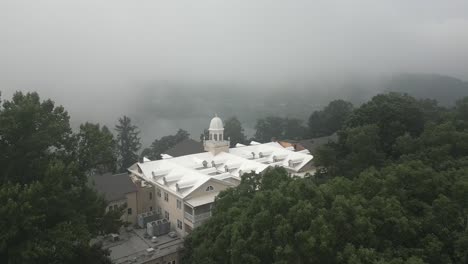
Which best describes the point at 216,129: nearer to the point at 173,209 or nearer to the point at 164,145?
the point at 173,209

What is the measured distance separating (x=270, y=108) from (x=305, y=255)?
16566cm

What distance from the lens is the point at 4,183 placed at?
59.9ft

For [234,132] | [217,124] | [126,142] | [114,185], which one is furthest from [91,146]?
[234,132]

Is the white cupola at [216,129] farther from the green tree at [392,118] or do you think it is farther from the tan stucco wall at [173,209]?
the green tree at [392,118]

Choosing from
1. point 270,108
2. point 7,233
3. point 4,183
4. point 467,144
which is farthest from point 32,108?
point 270,108

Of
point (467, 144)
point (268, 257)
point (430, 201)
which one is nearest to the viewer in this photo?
point (268, 257)

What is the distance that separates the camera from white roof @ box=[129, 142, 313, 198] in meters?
37.5

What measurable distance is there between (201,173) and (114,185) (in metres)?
8.54

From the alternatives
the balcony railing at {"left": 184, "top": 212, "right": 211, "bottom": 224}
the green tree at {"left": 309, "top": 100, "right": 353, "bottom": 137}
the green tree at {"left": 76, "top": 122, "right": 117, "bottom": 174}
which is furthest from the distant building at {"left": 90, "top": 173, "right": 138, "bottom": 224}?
the green tree at {"left": 309, "top": 100, "right": 353, "bottom": 137}

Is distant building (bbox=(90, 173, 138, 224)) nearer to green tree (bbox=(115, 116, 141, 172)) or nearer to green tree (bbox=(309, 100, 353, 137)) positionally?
green tree (bbox=(115, 116, 141, 172))

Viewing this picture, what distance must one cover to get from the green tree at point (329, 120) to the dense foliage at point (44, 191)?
186 feet

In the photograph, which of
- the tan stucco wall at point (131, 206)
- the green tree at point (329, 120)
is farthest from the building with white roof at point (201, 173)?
the green tree at point (329, 120)

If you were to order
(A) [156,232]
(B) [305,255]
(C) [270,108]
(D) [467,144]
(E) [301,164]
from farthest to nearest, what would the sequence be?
(C) [270,108] → (E) [301,164] → (A) [156,232] → (D) [467,144] → (B) [305,255]

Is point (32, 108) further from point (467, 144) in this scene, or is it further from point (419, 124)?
point (419, 124)
